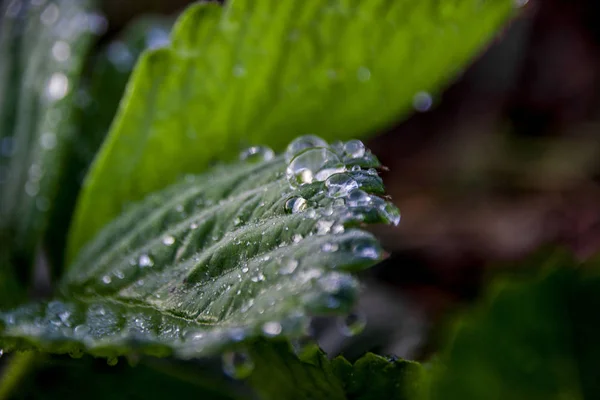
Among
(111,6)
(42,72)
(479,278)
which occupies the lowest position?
(479,278)

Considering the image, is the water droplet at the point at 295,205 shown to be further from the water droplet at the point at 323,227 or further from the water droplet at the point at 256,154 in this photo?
the water droplet at the point at 256,154

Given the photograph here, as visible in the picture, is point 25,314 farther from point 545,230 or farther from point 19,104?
point 545,230

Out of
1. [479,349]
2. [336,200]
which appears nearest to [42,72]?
[336,200]

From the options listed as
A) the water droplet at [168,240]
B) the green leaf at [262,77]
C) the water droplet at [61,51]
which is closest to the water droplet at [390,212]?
the water droplet at [168,240]

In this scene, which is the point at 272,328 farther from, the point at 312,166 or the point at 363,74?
the point at 363,74

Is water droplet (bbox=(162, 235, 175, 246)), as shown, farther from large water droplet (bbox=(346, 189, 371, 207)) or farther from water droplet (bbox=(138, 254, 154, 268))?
large water droplet (bbox=(346, 189, 371, 207))

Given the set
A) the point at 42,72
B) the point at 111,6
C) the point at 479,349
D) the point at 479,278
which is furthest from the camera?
the point at 111,6

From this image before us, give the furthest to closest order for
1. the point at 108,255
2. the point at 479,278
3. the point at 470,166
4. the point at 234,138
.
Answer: the point at 470,166
the point at 479,278
the point at 234,138
the point at 108,255

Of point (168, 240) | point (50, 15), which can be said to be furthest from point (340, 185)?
point (50, 15)
